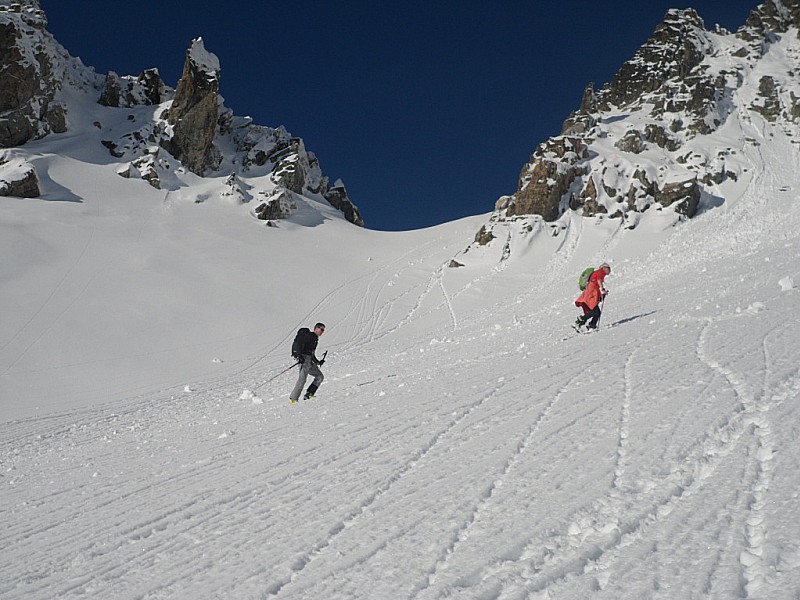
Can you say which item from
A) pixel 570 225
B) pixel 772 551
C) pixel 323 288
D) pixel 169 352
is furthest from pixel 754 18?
pixel 772 551

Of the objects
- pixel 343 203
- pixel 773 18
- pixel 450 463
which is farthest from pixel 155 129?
pixel 773 18

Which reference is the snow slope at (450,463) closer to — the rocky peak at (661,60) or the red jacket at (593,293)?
the red jacket at (593,293)

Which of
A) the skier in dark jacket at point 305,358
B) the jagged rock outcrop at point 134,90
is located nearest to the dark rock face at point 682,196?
the skier in dark jacket at point 305,358

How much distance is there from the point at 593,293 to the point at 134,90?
73.1 m

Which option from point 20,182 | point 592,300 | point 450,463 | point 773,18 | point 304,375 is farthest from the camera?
point 773,18

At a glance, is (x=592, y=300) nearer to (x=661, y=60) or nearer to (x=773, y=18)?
(x=661, y=60)

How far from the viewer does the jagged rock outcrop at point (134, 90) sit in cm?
6644

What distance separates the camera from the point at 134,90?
68062mm

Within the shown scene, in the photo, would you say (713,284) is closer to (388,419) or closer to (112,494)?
(388,419)

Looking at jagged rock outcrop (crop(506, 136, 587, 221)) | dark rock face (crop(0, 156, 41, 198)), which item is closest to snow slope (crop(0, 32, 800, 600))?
jagged rock outcrop (crop(506, 136, 587, 221))

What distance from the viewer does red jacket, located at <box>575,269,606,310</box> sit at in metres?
11.5

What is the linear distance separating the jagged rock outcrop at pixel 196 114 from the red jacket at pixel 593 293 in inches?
2222

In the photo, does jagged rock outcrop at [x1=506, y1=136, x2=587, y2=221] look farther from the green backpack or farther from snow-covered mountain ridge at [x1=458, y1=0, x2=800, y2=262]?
the green backpack

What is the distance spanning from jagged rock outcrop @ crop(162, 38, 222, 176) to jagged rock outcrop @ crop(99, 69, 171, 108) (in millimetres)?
8097
